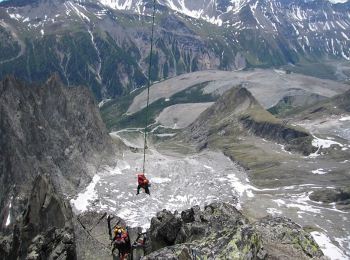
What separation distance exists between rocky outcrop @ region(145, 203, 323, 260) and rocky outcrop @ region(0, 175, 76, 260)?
285 inches

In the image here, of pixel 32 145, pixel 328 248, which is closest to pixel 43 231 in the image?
pixel 328 248

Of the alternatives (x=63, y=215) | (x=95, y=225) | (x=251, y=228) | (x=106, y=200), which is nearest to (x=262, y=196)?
(x=106, y=200)

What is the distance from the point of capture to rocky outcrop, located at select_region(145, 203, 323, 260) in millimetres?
31312

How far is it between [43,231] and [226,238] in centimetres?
2376

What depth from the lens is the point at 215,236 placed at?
33.2 meters

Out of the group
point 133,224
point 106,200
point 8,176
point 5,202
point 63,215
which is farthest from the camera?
point 106,200

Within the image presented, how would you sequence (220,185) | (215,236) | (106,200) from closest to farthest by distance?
(215,236) < (106,200) < (220,185)

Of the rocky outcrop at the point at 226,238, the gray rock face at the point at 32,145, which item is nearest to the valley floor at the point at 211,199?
the gray rock face at the point at 32,145

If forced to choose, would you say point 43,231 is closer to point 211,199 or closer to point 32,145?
point 211,199

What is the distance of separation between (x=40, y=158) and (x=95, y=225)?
357ft

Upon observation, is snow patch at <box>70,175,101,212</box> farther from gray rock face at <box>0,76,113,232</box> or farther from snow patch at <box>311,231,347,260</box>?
snow patch at <box>311,231,347,260</box>

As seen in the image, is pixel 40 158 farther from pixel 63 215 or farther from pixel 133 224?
pixel 63 215

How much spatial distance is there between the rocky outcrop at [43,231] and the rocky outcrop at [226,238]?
23.8 ft

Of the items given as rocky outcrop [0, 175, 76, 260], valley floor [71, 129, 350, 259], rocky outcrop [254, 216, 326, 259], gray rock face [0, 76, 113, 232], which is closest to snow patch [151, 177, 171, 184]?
valley floor [71, 129, 350, 259]
